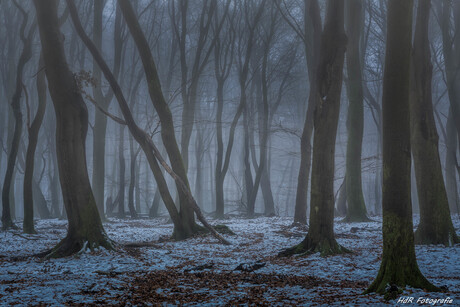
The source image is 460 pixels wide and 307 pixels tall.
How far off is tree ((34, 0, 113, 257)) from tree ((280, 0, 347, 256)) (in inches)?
157

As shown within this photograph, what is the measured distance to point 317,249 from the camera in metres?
8.29

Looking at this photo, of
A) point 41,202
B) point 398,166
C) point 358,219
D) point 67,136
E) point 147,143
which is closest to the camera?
point 398,166

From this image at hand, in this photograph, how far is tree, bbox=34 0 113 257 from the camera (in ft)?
28.4

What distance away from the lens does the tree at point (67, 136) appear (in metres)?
8.66

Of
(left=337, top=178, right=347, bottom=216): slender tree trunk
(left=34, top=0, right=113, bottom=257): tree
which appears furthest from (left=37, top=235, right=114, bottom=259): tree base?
(left=337, top=178, right=347, bottom=216): slender tree trunk

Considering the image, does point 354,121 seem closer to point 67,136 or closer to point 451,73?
point 451,73

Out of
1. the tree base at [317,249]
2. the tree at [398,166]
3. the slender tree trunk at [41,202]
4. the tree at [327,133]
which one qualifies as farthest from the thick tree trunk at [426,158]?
the slender tree trunk at [41,202]

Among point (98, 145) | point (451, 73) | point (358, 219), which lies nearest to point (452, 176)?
point (451, 73)

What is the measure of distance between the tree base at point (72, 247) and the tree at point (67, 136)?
0.06 ft

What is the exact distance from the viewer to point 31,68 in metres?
25.9

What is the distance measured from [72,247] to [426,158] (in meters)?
7.45

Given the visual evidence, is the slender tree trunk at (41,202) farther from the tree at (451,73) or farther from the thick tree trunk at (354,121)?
the tree at (451,73)

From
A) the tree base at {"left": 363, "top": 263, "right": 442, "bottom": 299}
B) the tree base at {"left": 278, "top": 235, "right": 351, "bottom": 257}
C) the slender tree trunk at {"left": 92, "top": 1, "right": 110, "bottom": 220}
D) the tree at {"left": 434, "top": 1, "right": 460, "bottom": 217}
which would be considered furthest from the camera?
the slender tree trunk at {"left": 92, "top": 1, "right": 110, "bottom": 220}

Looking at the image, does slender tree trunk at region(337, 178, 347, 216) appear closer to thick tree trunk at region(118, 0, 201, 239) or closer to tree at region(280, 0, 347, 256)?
thick tree trunk at region(118, 0, 201, 239)
